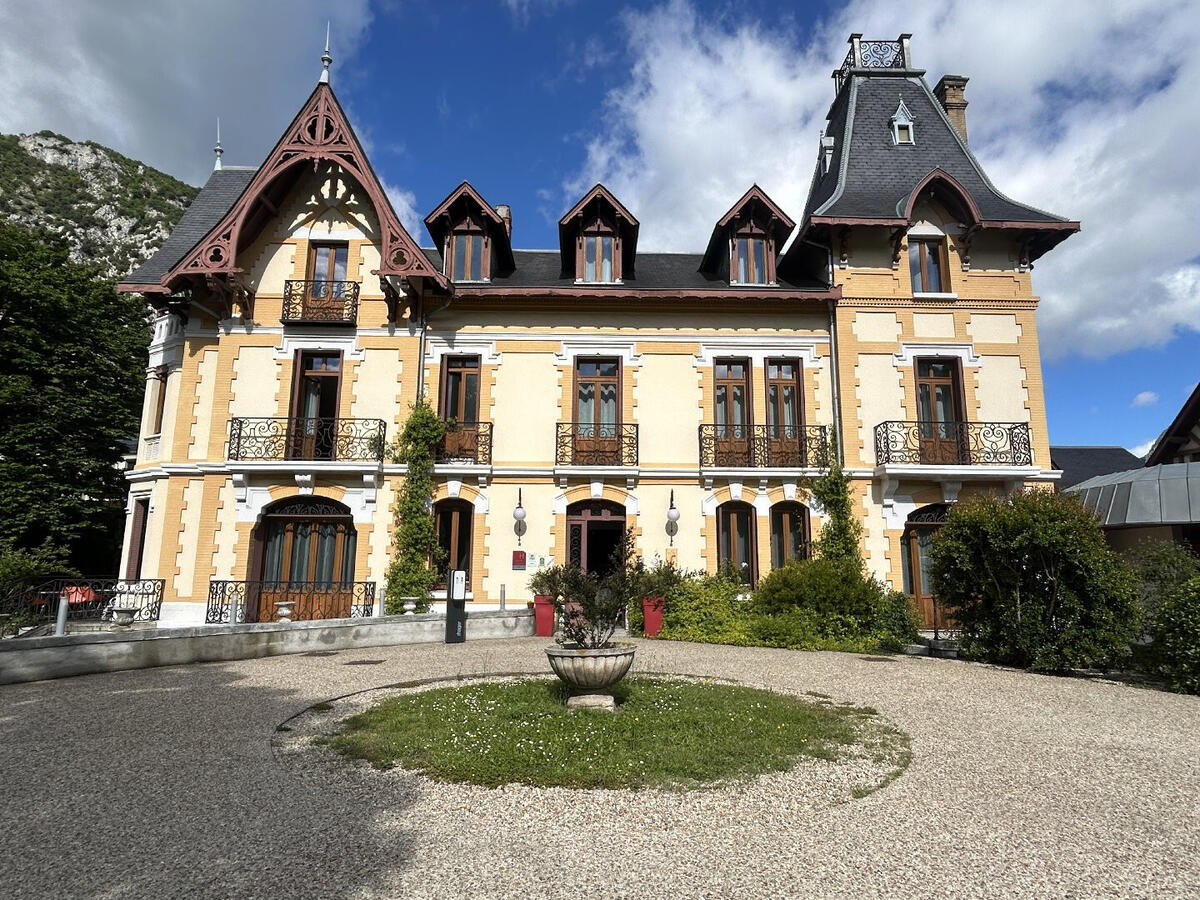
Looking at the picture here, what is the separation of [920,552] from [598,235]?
10.8 metres

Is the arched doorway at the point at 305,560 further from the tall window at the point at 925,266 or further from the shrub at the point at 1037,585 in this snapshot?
the tall window at the point at 925,266

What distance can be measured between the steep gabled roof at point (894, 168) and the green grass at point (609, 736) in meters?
12.2

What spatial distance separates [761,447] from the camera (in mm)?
15367

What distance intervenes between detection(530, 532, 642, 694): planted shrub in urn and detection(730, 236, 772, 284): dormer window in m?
10.9

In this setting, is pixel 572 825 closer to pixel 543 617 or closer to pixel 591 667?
Answer: pixel 591 667

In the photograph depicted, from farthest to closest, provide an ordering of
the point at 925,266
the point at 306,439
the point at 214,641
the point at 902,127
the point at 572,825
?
1. the point at 902,127
2. the point at 925,266
3. the point at 306,439
4. the point at 214,641
5. the point at 572,825

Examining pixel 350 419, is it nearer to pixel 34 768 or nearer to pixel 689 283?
pixel 689 283

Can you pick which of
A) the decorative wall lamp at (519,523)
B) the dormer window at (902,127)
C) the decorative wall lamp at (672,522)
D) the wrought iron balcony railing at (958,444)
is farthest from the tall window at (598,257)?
the dormer window at (902,127)

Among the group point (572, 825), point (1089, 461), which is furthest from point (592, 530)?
point (1089, 461)

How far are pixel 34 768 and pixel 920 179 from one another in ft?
64.1

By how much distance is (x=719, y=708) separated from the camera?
22.3 feet

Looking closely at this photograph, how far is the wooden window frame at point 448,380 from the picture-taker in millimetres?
15539

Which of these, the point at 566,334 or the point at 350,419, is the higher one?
the point at 566,334

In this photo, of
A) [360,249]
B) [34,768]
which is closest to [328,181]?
[360,249]
